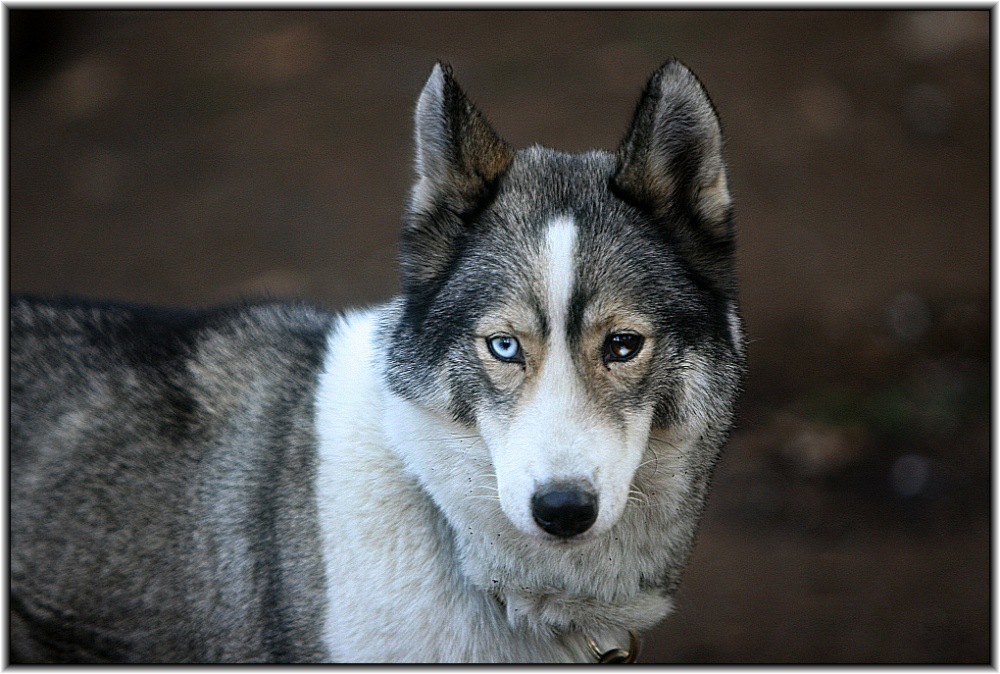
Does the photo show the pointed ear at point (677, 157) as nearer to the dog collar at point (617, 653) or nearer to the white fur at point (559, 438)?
the white fur at point (559, 438)

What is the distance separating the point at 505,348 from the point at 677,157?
930mm

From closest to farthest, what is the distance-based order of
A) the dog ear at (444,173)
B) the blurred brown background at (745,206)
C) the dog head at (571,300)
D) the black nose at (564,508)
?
the black nose at (564,508), the dog head at (571,300), the dog ear at (444,173), the blurred brown background at (745,206)

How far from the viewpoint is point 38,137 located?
11258 millimetres

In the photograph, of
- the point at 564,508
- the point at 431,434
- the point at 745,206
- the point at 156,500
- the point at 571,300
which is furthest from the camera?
the point at 745,206

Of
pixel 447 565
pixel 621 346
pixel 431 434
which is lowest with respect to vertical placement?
pixel 447 565

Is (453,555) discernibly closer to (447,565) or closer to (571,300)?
(447,565)

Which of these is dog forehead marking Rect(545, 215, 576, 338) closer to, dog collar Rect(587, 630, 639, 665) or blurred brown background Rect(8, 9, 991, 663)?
dog collar Rect(587, 630, 639, 665)

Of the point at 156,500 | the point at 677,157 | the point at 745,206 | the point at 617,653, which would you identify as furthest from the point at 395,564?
the point at 745,206

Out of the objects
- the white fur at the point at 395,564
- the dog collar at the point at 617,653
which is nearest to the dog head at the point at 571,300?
the white fur at the point at 395,564

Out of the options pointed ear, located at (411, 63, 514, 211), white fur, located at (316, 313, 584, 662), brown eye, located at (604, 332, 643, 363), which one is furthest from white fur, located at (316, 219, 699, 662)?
pointed ear, located at (411, 63, 514, 211)

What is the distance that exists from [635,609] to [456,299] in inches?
52.6

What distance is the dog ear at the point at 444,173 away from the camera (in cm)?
327

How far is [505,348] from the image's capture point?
309 cm

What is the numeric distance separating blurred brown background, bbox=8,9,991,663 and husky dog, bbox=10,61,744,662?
3382 millimetres
